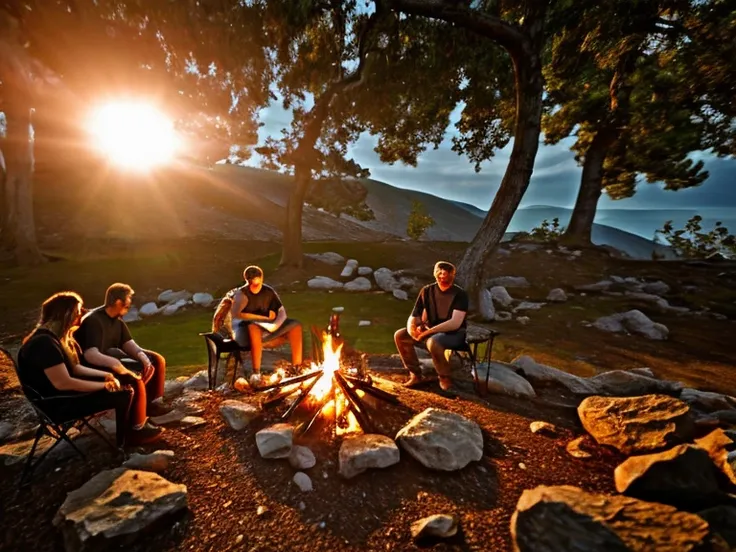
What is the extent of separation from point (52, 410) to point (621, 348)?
10374mm

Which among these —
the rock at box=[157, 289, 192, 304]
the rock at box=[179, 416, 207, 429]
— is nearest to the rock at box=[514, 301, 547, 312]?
the rock at box=[179, 416, 207, 429]

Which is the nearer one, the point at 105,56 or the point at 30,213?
the point at 105,56

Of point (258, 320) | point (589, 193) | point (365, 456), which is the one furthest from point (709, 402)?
point (589, 193)

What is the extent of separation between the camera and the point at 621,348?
7.94m

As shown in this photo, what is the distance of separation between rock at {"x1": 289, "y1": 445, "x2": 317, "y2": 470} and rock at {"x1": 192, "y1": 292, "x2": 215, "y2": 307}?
994cm

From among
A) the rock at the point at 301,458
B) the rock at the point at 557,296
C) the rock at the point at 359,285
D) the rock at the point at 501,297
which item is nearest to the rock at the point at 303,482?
the rock at the point at 301,458

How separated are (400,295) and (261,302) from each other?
7331mm

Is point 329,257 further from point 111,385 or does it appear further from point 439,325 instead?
point 111,385

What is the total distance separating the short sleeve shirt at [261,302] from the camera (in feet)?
19.9

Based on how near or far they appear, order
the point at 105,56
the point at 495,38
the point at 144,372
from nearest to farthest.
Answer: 1. the point at 144,372
2. the point at 495,38
3. the point at 105,56

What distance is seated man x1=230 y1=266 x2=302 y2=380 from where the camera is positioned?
227 inches

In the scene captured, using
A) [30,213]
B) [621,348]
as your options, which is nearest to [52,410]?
[621,348]

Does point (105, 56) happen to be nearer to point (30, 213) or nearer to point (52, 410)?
point (30, 213)

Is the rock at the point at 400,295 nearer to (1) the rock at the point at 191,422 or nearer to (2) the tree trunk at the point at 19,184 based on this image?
(1) the rock at the point at 191,422
